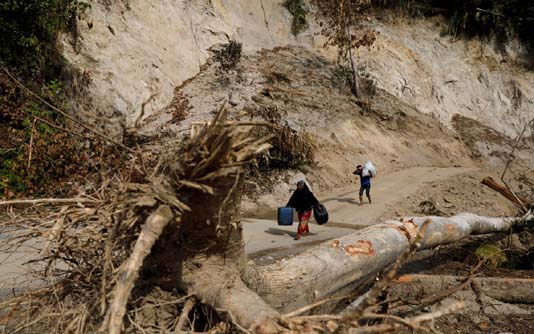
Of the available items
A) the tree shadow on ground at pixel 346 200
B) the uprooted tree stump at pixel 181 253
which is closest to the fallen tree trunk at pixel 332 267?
the uprooted tree stump at pixel 181 253

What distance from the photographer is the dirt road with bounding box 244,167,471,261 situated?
24.5 ft

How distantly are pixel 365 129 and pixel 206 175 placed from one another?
14318 mm

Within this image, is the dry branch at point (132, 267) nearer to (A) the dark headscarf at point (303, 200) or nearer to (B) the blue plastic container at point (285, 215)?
(A) the dark headscarf at point (303, 200)

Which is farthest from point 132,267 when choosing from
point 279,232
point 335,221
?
point 335,221

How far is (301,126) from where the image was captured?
14906 millimetres

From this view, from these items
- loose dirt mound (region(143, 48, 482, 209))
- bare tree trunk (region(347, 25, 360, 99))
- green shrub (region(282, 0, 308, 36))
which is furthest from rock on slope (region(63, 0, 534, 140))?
bare tree trunk (region(347, 25, 360, 99))

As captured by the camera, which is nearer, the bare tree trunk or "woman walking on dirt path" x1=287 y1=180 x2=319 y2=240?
"woman walking on dirt path" x1=287 y1=180 x2=319 y2=240

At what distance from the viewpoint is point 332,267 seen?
3867 millimetres

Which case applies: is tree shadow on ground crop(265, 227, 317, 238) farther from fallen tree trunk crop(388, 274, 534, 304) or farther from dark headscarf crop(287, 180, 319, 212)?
fallen tree trunk crop(388, 274, 534, 304)

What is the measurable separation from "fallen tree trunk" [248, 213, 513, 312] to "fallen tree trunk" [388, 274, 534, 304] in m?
0.52

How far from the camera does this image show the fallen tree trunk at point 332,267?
11.5 feet

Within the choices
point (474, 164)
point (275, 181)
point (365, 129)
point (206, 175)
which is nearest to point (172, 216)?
point (206, 175)

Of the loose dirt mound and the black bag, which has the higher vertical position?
the loose dirt mound

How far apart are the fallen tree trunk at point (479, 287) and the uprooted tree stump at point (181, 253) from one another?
1631 millimetres
